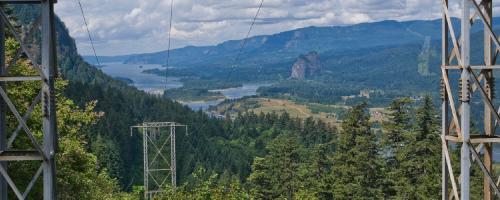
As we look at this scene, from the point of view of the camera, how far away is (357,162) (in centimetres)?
4197

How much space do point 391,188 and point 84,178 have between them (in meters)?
23.9

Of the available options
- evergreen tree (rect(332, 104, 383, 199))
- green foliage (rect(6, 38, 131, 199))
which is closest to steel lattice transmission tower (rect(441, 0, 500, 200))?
green foliage (rect(6, 38, 131, 199))

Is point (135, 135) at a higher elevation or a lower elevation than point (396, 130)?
lower

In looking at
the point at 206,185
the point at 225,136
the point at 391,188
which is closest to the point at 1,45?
the point at 206,185

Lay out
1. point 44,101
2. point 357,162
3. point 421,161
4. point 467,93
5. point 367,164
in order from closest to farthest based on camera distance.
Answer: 1. point 44,101
2. point 467,93
3. point 421,161
4. point 367,164
5. point 357,162

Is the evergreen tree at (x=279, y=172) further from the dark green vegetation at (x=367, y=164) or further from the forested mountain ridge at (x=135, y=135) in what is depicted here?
the forested mountain ridge at (x=135, y=135)

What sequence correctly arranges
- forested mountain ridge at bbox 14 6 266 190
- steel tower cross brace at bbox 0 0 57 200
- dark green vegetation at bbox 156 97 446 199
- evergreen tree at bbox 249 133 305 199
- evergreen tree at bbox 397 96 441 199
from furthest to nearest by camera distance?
forested mountain ridge at bbox 14 6 266 190
evergreen tree at bbox 249 133 305 199
dark green vegetation at bbox 156 97 446 199
evergreen tree at bbox 397 96 441 199
steel tower cross brace at bbox 0 0 57 200

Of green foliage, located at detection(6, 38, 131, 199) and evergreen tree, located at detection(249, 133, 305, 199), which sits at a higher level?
green foliage, located at detection(6, 38, 131, 199)

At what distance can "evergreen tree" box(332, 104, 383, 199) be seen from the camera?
41250 mm

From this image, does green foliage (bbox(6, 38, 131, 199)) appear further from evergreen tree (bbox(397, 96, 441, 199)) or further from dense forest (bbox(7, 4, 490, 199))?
evergreen tree (bbox(397, 96, 441, 199))

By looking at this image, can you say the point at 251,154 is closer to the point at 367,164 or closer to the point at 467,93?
the point at 367,164

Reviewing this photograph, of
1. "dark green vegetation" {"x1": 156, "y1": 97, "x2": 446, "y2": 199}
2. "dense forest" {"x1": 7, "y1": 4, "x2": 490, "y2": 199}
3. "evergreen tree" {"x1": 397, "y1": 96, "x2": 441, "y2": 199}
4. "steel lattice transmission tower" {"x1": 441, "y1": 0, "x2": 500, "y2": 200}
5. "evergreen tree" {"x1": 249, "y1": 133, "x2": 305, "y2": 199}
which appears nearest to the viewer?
"steel lattice transmission tower" {"x1": 441, "y1": 0, "x2": 500, "y2": 200}

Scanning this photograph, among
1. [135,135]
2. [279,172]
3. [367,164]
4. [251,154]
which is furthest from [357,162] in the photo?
[135,135]

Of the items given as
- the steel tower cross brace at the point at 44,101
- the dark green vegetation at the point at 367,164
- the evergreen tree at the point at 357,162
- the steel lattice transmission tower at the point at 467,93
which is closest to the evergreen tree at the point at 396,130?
the dark green vegetation at the point at 367,164
